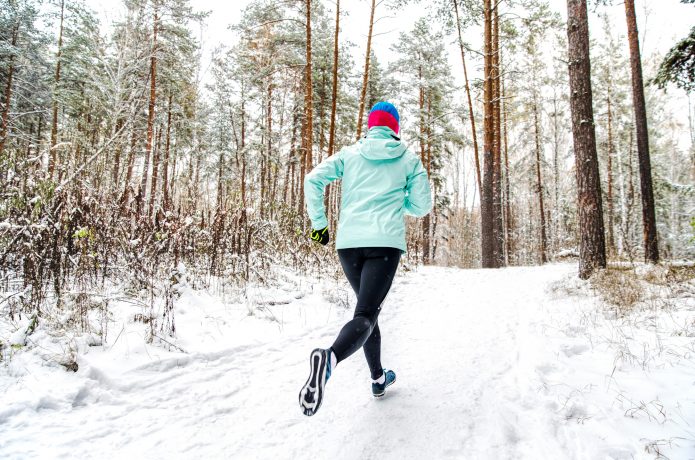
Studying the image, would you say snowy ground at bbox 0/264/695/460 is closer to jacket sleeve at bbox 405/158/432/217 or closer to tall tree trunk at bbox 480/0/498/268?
jacket sleeve at bbox 405/158/432/217

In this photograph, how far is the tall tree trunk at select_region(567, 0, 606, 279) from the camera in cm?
673

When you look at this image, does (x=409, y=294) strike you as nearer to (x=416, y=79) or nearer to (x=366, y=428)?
(x=366, y=428)

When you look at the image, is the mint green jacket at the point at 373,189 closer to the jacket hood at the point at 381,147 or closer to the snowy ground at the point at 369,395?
the jacket hood at the point at 381,147

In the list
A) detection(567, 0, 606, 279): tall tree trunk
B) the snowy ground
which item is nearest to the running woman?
the snowy ground

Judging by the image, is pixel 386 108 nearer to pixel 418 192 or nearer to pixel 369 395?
pixel 418 192

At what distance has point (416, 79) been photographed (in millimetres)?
19094

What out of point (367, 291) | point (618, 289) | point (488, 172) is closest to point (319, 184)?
point (367, 291)

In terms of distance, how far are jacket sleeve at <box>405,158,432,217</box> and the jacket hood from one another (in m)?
0.21

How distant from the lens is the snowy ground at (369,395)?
2.01 metres

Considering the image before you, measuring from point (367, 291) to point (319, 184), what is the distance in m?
0.89

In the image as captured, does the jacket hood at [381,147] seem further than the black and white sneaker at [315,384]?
Yes

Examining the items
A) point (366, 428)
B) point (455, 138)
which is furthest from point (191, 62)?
point (366, 428)

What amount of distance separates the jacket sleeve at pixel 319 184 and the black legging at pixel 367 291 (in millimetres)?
321

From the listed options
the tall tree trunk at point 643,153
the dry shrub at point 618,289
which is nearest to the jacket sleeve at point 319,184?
the dry shrub at point 618,289
